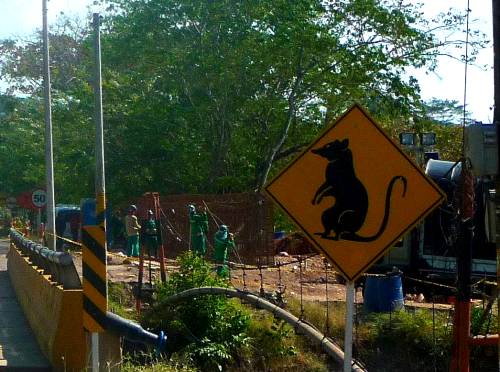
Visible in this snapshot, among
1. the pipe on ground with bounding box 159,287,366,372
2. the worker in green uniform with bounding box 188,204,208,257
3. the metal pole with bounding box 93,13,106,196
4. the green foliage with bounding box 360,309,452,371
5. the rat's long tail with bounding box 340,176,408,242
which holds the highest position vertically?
the metal pole with bounding box 93,13,106,196

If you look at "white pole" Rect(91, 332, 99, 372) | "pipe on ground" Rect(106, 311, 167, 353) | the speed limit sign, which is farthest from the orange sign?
the speed limit sign

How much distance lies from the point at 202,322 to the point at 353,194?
7.26m

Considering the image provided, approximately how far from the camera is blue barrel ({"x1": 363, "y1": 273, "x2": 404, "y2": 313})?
15.0m

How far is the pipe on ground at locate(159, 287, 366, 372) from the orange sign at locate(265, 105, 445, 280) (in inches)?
197

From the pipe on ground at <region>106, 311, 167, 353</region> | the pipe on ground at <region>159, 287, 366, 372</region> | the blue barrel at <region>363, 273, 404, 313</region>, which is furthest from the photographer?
the blue barrel at <region>363, 273, 404, 313</region>

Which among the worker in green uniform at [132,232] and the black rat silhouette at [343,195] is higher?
the black rat silhouette at [343,195]

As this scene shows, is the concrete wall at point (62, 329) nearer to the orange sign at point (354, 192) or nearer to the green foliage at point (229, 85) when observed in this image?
the orange sign at point (354, 192)

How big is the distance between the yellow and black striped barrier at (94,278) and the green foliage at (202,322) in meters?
3.37

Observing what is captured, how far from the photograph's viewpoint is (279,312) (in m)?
13.4

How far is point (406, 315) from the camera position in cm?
1408

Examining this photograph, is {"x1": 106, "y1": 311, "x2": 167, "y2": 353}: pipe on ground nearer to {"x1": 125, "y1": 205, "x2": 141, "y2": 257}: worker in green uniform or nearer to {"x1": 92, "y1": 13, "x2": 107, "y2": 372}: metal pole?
{"x1": 92, "y1": 13, "x2": 107, "y2": 372}: metal pole

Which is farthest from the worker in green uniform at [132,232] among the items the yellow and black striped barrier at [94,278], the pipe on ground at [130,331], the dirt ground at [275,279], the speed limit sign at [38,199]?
the yellow and black striped barrier at [94,278]

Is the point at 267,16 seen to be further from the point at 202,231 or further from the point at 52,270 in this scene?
the point at 52,270

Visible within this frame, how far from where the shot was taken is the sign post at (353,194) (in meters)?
7.20
